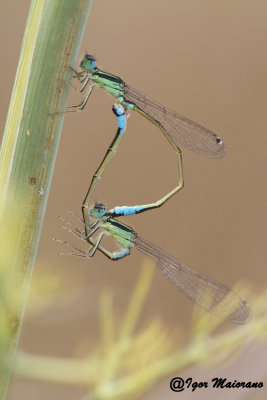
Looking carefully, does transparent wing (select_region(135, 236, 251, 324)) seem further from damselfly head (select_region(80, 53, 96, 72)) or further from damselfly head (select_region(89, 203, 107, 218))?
damselfly head (select_region(80, 53, 96, 72))

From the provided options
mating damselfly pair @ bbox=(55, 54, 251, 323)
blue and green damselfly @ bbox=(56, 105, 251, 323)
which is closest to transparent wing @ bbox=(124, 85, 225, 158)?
mating damselfly pair @ bbox=(55, 54, 251, 323)

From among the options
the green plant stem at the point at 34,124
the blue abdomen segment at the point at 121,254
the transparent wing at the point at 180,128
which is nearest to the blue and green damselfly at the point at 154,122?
the transparent wing at the point at 180,128

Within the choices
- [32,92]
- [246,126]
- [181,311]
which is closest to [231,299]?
[181,311]

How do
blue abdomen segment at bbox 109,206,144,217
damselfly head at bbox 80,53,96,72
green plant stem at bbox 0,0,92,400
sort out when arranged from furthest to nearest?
blue abdomen segment at bbox 109,206,144,217 → damselfly head at bbox 80,53,96,72 → green plant stem at bbox 0,0,92,400

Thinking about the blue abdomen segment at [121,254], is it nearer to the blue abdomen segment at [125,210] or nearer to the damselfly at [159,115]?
the blue abdomen segment at [125,210]

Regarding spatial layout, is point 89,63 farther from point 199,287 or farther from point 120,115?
point 199,287

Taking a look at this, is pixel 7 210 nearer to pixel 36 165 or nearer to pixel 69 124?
pixel 36 165
